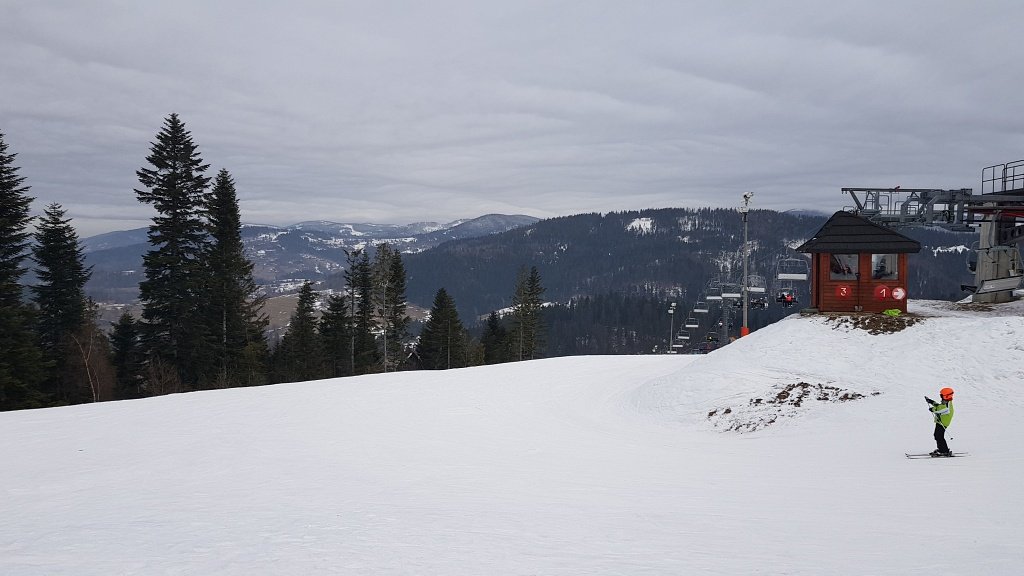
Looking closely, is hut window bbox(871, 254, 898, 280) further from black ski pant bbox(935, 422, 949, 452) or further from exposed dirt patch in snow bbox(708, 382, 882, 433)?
black ski pant bbox(935, 422, 949, 452)

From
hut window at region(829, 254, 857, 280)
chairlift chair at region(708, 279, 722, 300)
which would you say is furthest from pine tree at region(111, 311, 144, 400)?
chairlift chair at region(708, 279, 722, 300)

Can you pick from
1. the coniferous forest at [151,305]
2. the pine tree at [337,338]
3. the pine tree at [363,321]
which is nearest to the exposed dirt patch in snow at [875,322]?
the coniferous forest at [151,305]

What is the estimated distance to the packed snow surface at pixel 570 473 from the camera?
702 cm

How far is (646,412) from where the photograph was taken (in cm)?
2047

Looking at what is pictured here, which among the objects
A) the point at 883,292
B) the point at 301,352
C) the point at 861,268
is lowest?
the point at 301,352

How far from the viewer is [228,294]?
37531 millimetres

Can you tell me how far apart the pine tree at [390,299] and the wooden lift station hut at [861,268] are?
37692 millimetres

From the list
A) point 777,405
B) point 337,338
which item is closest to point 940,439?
point 777,405

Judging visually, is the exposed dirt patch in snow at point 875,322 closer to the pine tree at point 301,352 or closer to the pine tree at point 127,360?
the pine tree at point 127,360

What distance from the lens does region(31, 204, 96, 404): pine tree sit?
34.0 metres

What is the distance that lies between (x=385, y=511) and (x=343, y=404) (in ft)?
42.1

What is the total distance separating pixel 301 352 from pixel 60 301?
21.3 m

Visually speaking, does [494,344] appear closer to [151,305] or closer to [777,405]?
[151,305]

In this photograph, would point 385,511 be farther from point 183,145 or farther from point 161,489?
point 183,145
